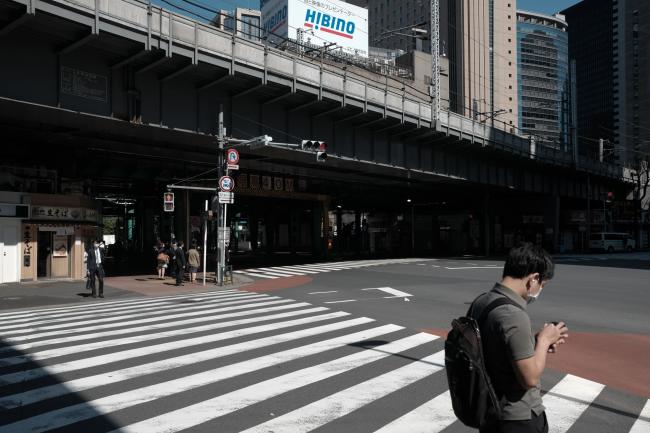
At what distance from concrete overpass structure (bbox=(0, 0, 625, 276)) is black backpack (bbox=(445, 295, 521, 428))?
634 inches

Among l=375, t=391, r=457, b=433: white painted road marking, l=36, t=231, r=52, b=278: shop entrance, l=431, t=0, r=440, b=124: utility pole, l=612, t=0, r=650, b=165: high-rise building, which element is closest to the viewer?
l=375, t=391, r=457, b=433: white painted road marking

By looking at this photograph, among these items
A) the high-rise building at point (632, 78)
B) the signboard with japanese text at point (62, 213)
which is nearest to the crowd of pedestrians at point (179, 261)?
the signboard with japanese text at point (62, 213)

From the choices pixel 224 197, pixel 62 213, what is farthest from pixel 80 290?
pixel 224 197

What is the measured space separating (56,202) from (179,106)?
7824 millimetres

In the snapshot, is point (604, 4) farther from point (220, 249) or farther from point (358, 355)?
point (358, 355)

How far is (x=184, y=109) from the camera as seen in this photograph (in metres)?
21.7

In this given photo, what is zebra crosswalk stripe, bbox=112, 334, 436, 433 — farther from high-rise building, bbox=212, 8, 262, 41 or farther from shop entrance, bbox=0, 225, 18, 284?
shop entrance, bbox=0, 225, 18, 284

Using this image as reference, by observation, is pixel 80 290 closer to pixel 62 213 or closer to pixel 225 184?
pixel 62 213

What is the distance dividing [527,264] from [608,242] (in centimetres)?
6147

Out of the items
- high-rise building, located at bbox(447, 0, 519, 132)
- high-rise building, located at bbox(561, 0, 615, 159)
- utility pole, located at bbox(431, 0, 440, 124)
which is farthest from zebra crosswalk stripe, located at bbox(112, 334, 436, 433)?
high-rise building, located at bbox(447, 0, 519, 132)

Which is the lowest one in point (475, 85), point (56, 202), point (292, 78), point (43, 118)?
point (56, 202)

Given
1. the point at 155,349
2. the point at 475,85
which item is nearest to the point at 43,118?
the point at 155,349

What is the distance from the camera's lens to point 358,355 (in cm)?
880

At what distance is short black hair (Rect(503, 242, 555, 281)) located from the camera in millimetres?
2998
